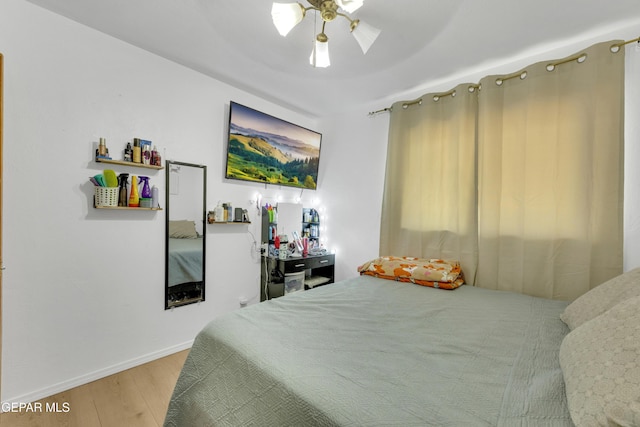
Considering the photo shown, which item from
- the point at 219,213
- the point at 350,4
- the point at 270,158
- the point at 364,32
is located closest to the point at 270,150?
the point at 270,158

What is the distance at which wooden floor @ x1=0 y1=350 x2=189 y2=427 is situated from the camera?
1.57 metres

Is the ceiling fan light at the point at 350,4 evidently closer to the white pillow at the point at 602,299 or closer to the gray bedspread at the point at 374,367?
the gray bedspread at the point at 374,367

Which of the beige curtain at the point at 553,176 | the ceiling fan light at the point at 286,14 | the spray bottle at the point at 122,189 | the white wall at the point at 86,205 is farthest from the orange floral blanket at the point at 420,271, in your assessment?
the spray bottle at the point at 122,189

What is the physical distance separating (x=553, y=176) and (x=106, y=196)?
3.23 metres

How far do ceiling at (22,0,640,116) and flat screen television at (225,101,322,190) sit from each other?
0.44 metres

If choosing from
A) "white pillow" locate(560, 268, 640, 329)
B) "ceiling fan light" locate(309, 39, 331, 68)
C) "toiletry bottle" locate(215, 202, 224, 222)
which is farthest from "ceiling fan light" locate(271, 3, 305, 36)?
"white pillow" locate(560, 268, 640, 329)

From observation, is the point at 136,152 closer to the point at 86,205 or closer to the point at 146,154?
the point at 146,154

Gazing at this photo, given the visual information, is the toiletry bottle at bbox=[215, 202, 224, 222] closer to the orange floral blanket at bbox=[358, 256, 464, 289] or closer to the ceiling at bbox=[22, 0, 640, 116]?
the ceiling at bbox=[22, 0, 640, 116]

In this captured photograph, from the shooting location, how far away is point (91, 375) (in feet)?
6.33

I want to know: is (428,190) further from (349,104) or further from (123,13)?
(123,13)

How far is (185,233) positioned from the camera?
2406mm

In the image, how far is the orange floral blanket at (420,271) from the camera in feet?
6.95

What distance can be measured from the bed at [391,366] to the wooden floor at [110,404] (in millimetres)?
696

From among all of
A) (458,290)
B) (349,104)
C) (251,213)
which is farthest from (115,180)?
(458,290)
